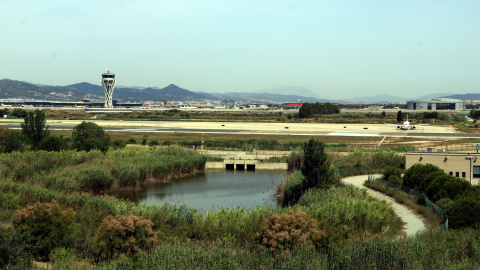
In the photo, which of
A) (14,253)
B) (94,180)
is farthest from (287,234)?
(94,180)

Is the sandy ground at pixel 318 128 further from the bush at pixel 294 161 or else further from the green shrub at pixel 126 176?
the green shrub at pixel 126 176

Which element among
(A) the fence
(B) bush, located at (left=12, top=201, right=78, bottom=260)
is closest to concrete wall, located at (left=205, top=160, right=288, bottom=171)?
(A) the fence

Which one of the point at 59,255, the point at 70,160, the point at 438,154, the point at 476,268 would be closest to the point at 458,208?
the point at 476,268

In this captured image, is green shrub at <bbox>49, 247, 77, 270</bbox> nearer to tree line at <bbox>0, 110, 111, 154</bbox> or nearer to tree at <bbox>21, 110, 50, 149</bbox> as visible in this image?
tree line at <bbox>0, 110, 111, 154</bbox>

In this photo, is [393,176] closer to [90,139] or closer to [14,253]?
[14,253]

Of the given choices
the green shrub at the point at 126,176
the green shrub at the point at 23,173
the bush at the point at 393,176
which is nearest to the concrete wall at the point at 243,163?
the green shrub at the point at 126,176
